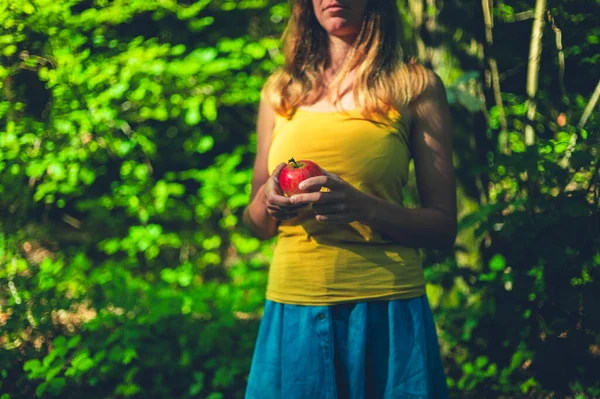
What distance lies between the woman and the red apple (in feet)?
0.08

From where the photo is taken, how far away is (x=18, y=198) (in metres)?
2.66

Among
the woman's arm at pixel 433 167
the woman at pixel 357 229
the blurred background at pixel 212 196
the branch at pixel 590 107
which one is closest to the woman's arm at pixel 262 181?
the woman at pixel 357 229

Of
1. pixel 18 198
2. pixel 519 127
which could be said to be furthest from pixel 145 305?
pixel 519 127

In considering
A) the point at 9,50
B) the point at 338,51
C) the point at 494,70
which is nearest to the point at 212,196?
the point at 9,50

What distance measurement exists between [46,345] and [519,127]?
2512mm

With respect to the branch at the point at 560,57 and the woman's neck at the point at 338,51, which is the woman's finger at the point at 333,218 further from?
the branch at the point at 560,57

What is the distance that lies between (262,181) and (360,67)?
44cm

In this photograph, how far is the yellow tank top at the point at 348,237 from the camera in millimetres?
1504

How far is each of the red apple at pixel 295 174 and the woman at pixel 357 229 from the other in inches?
1.0

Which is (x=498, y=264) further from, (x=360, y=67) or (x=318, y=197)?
(x=318, y=197)

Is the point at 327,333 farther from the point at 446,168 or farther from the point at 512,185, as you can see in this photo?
the point at 512,185

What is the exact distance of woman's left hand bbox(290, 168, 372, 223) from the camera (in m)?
1.39

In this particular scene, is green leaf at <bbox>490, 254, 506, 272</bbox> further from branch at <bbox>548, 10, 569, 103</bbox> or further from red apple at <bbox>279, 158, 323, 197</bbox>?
red apple at <bbox>279, 158, 323, 197</bbox>

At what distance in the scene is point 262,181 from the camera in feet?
5.76
